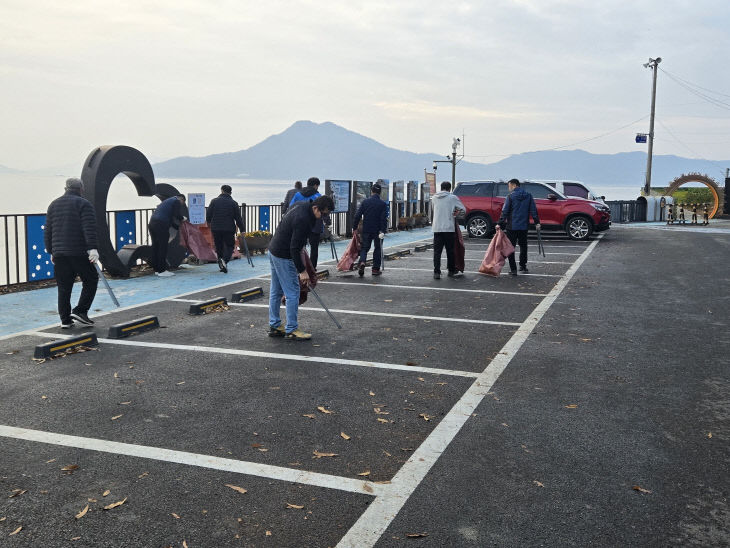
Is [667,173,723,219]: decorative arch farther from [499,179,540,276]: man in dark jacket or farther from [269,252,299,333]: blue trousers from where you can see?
[269,252,299,333]: blue trousers

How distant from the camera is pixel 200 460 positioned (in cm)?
438

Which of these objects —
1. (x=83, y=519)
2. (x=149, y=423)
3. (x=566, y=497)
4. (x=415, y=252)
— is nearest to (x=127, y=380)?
(x=149, y=423)

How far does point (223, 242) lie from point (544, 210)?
40.4ft

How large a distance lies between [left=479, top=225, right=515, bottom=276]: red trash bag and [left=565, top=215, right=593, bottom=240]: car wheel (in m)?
9.69

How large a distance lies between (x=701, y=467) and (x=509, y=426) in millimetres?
1308

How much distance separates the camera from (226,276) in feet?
44.5

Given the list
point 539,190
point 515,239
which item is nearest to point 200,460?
point 515,239

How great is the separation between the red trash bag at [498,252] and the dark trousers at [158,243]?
649 centimetres

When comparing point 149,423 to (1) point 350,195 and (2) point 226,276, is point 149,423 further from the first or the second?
(1) point 350,195

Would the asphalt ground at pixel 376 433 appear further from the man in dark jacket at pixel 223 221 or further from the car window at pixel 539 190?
the car window at pixel 539 190

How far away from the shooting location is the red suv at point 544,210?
2220 centimetres

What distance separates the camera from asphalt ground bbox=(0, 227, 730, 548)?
3572mm

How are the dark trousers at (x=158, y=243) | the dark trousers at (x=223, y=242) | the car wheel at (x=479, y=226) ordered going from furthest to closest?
1. the car wheel at (x=479, y=226)
2. the dark trousers at (x=223, y=242)
3. the dark trousers at (x=158, y=243)

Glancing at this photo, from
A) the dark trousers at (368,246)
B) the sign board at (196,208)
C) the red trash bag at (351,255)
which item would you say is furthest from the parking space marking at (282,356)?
the sign board at (196,208)
